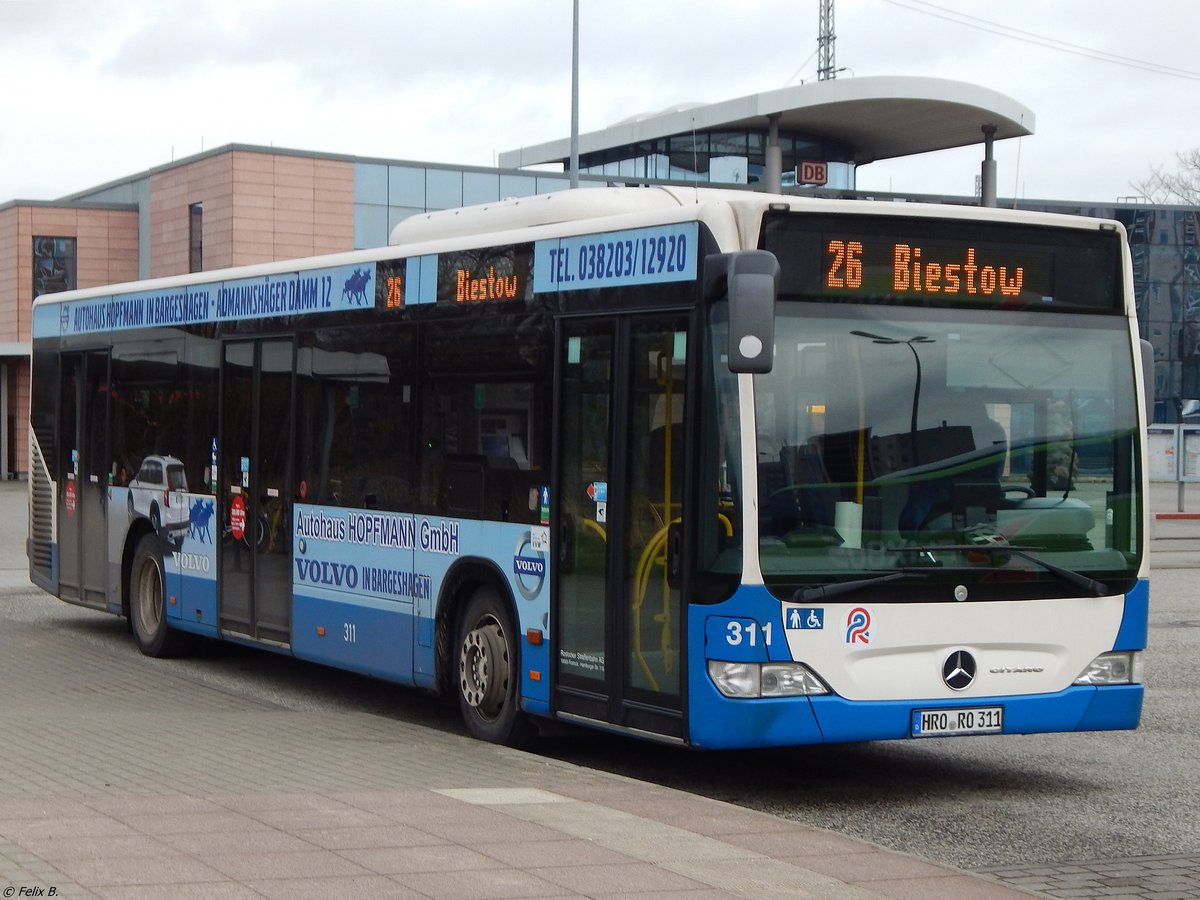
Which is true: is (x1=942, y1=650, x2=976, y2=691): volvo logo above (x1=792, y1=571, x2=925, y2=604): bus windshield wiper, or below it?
below

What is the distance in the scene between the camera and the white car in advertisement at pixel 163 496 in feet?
47.3

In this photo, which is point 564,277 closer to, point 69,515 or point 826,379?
point 826,379

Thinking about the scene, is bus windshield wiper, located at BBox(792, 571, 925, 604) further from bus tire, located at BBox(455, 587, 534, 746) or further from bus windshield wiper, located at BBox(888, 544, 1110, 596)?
bus tire, located at BBox(455, 587, 534, 746)

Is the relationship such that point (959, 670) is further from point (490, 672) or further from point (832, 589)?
point (490, 672)

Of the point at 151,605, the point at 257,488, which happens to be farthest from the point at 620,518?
the point at 151,605

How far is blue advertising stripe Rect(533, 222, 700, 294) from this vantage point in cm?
891

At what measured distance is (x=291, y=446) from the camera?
1269 cm

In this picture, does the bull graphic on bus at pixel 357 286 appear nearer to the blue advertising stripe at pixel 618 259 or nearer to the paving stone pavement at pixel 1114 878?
the blue advertising stripe at pixel 618 259

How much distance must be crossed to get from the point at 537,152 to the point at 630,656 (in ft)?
192

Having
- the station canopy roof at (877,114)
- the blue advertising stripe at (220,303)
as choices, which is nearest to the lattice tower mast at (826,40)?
the station canopy roof at (877,114)

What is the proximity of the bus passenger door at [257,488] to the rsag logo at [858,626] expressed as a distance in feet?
17.3

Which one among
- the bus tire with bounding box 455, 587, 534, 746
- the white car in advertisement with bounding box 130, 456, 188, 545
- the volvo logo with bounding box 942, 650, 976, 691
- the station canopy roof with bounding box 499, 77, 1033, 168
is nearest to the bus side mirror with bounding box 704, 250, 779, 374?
the volvo logo with bounding box 942, 650, 976, 691

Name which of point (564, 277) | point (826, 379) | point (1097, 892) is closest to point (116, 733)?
point (564, 277)

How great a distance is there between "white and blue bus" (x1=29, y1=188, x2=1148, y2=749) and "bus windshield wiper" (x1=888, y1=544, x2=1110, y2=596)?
0.04 feet
